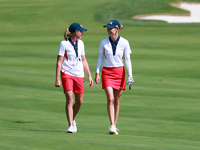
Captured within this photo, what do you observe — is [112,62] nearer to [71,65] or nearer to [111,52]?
[111,52]

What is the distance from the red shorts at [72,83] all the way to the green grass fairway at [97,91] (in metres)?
0.88

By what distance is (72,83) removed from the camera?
8.27 m

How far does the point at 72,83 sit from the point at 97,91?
16.6ft

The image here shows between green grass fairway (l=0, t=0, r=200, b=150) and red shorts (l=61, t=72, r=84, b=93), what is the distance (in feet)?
2.88

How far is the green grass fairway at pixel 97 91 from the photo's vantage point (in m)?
7.50

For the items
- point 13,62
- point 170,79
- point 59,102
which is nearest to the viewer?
point 59,102

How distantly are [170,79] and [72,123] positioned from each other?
751 cm

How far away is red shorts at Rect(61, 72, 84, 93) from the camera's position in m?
8.20

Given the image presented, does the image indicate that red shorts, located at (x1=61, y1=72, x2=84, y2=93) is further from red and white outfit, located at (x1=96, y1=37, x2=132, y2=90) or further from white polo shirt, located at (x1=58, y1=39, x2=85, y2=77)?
red and white outfit, located at (x1=96, y1=37, x2=132, y2=90)

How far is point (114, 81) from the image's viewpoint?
28.1 ft

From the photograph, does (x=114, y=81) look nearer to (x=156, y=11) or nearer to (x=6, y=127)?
(x=6, y=127)

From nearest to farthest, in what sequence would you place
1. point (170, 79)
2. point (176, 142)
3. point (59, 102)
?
point (176, 142) → point (59, 102) → point (170, 79)

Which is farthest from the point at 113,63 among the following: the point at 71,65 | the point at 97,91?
the point at 97,91

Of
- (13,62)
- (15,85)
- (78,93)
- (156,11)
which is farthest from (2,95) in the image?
(156,11)
